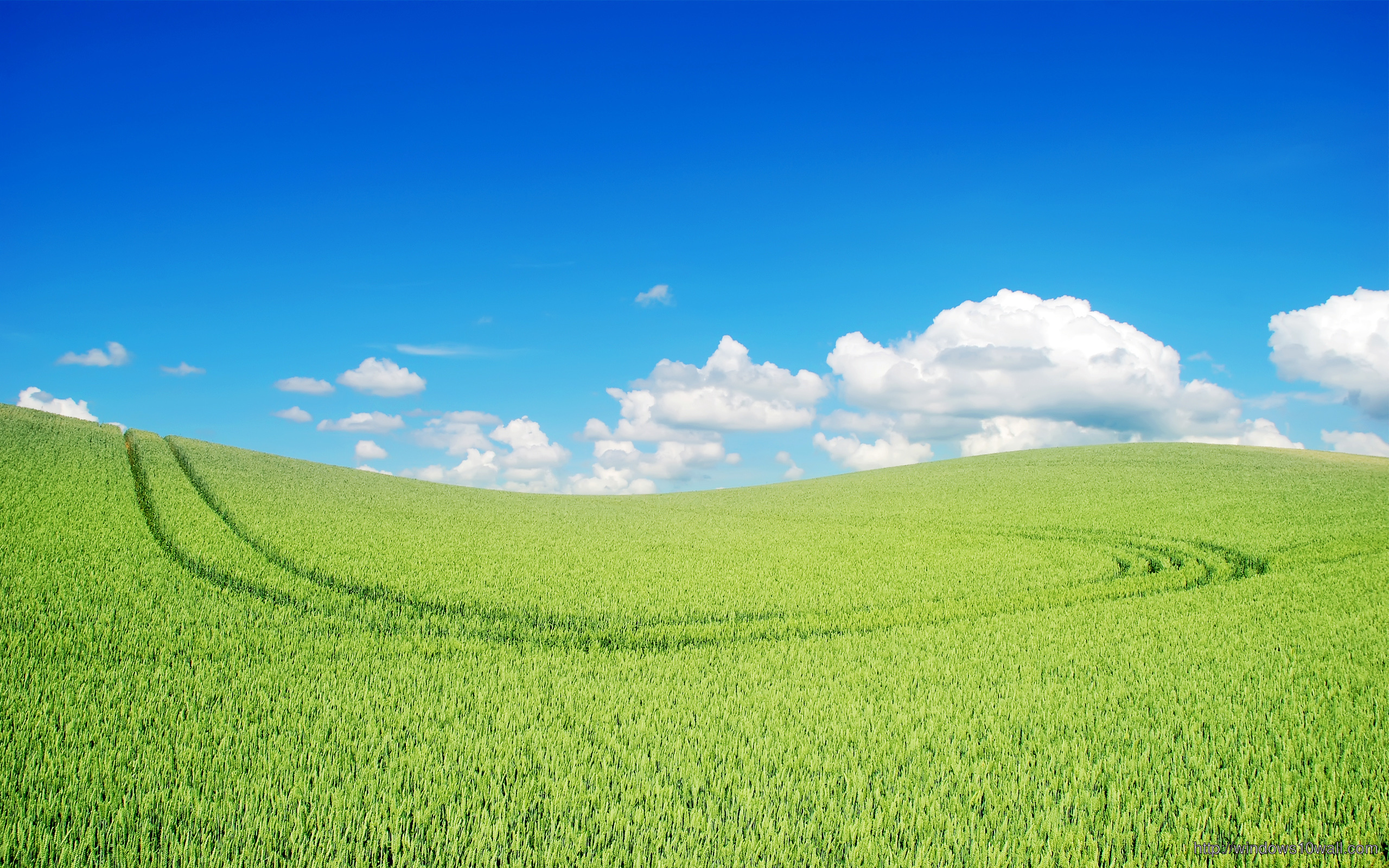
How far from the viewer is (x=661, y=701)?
605cm

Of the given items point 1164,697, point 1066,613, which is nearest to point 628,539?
point 1066,613

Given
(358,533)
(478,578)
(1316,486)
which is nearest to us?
(478,578)

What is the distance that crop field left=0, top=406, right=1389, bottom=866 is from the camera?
13.3 ft

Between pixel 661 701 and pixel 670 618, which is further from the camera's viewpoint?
pixel 670 618

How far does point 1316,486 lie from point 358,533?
34540mm

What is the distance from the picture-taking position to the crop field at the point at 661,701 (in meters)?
4.06

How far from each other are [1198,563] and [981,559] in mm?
4852

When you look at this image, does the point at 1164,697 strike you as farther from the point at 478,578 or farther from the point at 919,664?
the point at 478,578

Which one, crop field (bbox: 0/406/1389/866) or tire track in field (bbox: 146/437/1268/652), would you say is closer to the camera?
crop field (bbox: 0/406/1389/866)

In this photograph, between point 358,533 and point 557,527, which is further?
point 557,527

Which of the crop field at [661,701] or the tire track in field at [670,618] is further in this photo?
the tire track in field at [670,618]

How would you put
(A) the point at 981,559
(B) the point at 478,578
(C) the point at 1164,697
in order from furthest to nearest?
(A) the point at 981,559 → (B) the point at 478,578 → (C) the point at 1164,697

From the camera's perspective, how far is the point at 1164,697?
6.45 metres

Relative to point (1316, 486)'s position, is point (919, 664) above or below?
below
